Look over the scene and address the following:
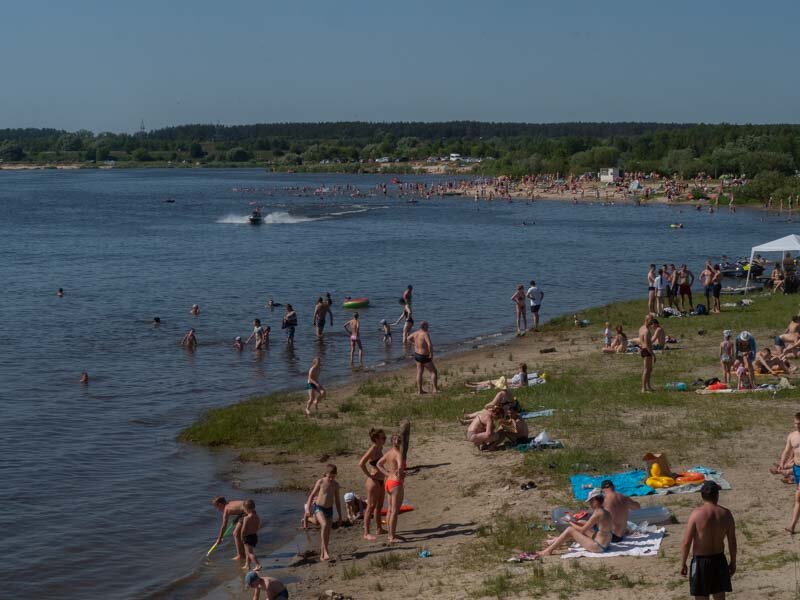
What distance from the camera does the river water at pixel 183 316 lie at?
606 inches

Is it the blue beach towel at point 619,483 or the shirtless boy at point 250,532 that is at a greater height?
the blue beach towel at point 619,483

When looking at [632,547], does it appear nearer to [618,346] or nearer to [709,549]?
[709,549]

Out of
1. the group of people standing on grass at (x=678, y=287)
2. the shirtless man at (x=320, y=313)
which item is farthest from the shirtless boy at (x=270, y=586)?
the group of people standing on grass at (x=678, y=287)

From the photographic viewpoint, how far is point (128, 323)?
115ft

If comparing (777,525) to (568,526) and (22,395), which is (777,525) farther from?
(22,395)

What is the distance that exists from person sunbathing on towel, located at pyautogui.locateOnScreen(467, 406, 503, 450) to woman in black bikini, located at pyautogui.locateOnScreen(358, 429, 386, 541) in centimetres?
295

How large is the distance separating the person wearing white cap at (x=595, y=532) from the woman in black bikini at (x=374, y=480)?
2739 millimetres

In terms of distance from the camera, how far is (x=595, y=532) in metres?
12.1

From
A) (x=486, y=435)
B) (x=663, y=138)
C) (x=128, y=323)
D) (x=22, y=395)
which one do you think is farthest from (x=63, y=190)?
(x=486, y=435)

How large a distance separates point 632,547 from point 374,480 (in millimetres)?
3722

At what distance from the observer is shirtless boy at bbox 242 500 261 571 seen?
44.1ft

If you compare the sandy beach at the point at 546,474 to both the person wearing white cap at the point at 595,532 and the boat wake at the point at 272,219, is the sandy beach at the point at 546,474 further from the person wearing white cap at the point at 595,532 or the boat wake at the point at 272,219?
the boat wake at the point at 272,219

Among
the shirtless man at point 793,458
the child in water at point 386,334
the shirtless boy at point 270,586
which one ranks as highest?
the shirtless man at point 793,458

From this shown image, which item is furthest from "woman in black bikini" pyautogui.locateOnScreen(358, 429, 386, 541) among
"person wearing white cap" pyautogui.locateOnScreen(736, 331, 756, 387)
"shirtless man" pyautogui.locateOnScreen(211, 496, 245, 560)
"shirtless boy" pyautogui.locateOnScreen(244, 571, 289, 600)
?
"person wearing white cap" pyautogui.locateOnScreen(736, 331, 756, 387)
